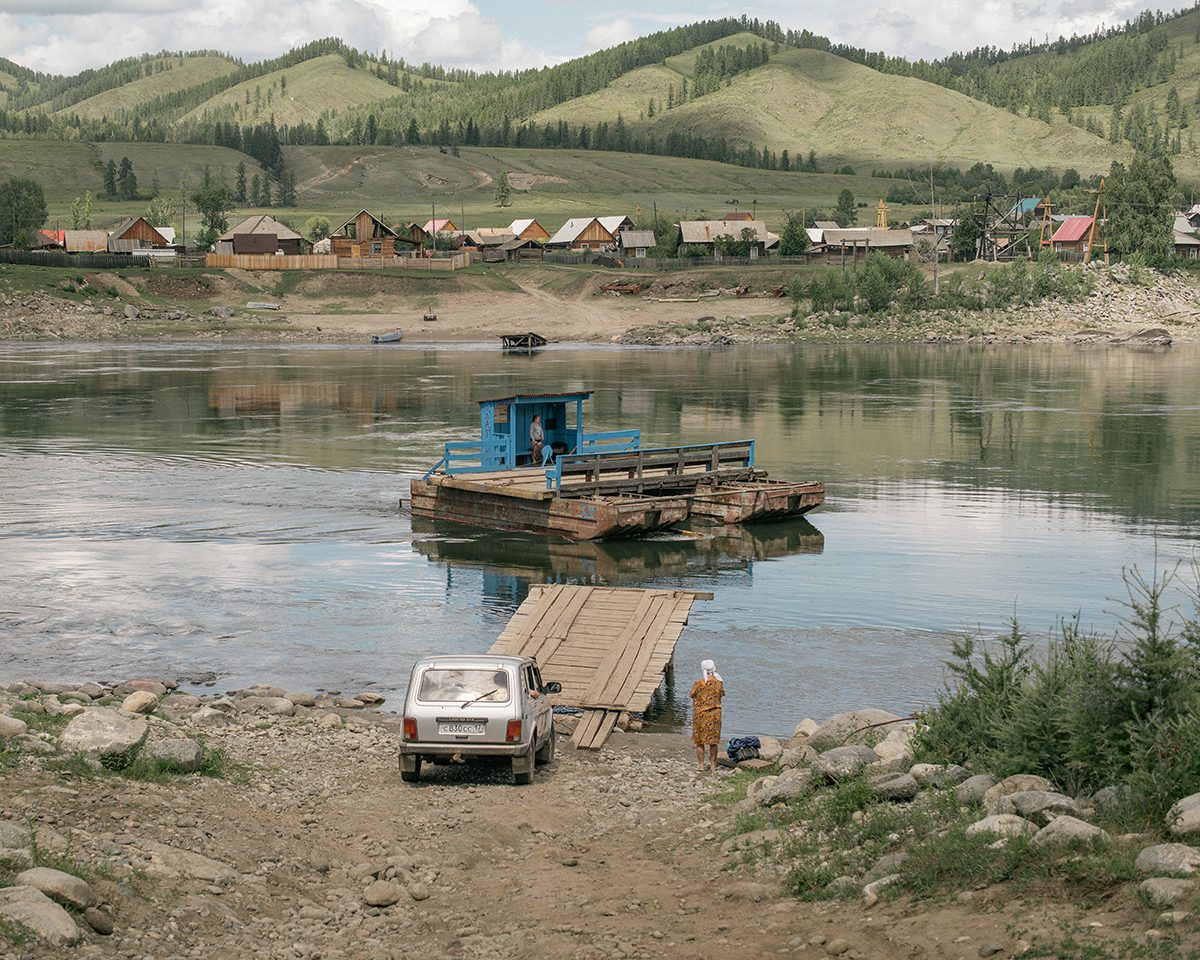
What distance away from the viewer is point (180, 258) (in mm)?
165500

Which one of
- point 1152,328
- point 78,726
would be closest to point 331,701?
point 78,726

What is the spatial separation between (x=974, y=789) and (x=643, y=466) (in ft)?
93.6

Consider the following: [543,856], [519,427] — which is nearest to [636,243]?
[519,427]

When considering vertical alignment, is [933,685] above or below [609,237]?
below

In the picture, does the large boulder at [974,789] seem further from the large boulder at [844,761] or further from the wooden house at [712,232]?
the wooden house at [712,232]

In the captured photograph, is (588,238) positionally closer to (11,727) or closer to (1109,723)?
(11,727)

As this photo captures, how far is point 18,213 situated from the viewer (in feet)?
558

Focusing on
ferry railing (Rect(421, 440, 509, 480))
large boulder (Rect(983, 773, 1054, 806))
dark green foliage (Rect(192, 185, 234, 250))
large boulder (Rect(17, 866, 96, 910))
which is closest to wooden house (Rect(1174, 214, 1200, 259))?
dark green foliage (Rect(192, 185, 234, 250))

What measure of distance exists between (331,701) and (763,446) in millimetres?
36955

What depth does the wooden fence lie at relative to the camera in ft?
519

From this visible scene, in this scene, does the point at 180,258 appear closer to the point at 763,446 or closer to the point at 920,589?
the point at 763,446

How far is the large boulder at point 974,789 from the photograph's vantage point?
14531 millimetres

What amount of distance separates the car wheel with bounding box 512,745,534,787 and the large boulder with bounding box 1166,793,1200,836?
309 inches

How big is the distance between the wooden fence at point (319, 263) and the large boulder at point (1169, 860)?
149m
